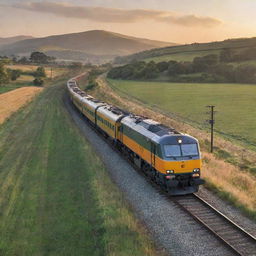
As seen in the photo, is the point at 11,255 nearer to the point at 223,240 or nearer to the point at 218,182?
the point at 223,240

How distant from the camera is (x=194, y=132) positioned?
131 ft

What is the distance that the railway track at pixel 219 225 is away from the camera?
571 inches

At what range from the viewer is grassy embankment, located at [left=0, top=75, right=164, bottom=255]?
590 inches

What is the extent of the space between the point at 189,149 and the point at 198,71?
98020mm

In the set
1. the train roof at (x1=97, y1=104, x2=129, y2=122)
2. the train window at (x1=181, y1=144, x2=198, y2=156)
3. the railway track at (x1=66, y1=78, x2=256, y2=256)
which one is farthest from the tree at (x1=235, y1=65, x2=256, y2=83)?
the railway track at (x1=66, y1=78, x2=256, y2=256)

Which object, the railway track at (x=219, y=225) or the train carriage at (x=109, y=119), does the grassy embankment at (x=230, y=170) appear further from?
the train carriage at (x=109, y=119)

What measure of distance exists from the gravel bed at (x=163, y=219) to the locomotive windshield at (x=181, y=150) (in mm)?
2562

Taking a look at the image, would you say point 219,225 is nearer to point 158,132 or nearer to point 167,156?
point 167,156

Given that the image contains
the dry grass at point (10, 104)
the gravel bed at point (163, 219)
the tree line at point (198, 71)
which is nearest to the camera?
the gravel bed at point (163, 219)

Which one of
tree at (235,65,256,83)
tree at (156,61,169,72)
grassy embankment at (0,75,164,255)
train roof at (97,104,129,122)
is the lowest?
grassy embankment at (0,75,164,255)

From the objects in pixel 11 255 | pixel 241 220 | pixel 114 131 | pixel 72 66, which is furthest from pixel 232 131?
pixel 72 66

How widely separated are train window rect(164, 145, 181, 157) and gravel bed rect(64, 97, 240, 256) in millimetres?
2511

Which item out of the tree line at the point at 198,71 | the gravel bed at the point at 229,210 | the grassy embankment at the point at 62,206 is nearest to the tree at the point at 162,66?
the tree line at the point at 198,71

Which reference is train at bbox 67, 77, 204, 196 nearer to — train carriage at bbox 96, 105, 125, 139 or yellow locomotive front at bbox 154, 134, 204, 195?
yellow locomotive front at bbox 154, 134, 204, 195
